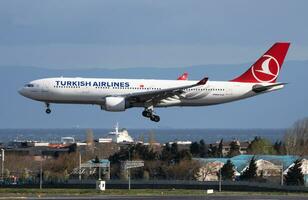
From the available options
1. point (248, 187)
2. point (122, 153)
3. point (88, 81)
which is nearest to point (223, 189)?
point (248, 187)

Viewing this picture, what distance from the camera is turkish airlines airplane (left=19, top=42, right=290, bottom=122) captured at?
9275 cm

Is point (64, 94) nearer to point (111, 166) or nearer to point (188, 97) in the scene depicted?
point (188, 97)

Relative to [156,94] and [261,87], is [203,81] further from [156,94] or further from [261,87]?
[261,87]

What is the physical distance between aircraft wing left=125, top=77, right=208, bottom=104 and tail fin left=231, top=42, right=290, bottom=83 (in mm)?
8069

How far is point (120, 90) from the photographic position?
94250 millimetres

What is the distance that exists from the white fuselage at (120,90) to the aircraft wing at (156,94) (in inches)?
28.7

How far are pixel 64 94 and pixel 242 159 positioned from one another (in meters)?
61.6

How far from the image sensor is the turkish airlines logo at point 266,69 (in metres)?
101

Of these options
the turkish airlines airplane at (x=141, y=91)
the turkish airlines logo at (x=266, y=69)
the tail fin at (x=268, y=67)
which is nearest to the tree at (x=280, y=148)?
the tail fin at (x=268, y=67)

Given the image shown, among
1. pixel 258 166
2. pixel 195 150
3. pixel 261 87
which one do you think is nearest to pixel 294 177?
pixel 261 87

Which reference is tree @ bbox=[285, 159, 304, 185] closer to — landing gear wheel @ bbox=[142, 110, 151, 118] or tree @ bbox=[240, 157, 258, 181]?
tree @ bbox=[240, 157, 258, 181]

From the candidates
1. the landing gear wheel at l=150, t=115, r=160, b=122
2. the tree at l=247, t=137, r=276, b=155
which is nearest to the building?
the tree at l=247, t=137, r=276, b=155

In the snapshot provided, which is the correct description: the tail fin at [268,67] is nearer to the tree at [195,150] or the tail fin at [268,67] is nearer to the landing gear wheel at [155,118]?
the landing gear wheel at [155,118]

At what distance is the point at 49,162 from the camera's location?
520ft
